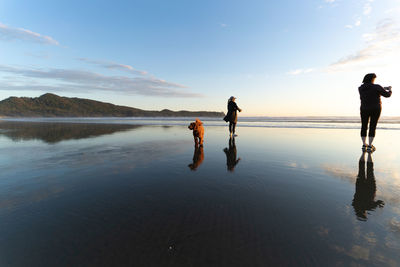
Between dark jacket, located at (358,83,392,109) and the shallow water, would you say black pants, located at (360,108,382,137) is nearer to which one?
dark jacket, located at (358,83,392,109)

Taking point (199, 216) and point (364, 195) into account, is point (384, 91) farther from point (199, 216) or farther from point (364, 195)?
point (199, 216)

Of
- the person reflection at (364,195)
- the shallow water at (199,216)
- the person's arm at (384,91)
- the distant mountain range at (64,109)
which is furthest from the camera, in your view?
the distant mountain range at (64,109)

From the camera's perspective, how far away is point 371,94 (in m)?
6.61

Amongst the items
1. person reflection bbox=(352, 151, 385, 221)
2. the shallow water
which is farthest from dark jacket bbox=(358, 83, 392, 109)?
person reflection bbox=(352, 151, 385, 221)

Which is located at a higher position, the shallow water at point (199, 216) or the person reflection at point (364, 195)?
the person reflection at point (364, 195)

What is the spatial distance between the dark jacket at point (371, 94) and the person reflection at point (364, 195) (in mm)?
3544

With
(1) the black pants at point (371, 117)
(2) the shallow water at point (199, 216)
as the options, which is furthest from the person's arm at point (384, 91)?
(2) the shallow water at point (199, 216)

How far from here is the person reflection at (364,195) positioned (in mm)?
2500

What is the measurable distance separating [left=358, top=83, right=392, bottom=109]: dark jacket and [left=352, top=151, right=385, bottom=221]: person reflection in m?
3.54

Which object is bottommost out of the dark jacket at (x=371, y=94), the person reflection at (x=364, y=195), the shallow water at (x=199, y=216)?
the shallow water at (x=199, y=216)

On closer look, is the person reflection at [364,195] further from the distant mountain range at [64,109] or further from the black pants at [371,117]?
the distant mountain range at [64,109]

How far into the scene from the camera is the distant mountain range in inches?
3787

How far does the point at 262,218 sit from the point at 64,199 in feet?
10.3

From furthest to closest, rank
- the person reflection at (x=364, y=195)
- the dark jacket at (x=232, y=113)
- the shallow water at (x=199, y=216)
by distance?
1. the dark jacket at (x=232, y=113)
2. the person reflection at (x=364, y=195)
3. the shallow water at (x=199, y=216)
